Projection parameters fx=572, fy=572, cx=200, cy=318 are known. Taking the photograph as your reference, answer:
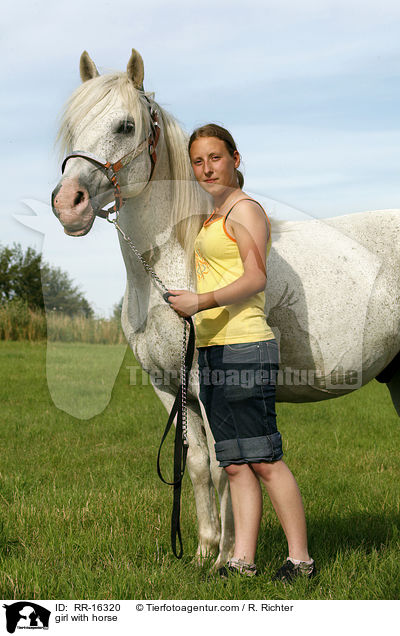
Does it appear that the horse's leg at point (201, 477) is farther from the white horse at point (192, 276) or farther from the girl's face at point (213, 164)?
the girl's face at point (213, 164)

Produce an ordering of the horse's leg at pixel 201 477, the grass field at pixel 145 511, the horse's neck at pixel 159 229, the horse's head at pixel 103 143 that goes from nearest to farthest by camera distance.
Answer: the horse's head at pixel 103 143 → the grass field at pixel 145 511 → the horse's neck at pixel 159 229 → the horse's leg at pixel 201 477

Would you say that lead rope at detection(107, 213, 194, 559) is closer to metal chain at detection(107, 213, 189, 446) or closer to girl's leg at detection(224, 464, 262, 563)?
metal chain at detection(107, 213, 189, 446)

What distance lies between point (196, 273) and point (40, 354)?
37.9ft

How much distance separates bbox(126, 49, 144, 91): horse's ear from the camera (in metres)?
3.04

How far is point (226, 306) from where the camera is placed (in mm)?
2779

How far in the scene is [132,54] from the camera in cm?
303

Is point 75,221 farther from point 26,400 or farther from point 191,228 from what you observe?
point 26,400

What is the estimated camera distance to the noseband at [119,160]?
2.78 m

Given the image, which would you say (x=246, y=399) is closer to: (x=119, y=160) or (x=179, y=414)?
(x=179, y=414)

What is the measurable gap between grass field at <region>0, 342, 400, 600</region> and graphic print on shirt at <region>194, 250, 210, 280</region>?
40.3 inches

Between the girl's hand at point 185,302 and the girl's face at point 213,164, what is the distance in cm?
53

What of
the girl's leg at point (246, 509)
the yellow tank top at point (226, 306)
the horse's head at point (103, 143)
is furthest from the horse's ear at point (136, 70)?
the girl's leg at point (246, 509)
